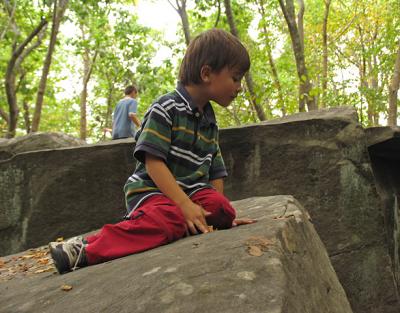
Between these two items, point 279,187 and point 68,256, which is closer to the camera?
point 68,256

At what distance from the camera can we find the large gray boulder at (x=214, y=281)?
129cm

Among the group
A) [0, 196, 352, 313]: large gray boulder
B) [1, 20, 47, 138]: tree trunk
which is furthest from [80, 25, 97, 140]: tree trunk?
[0, 196, 352, 313]: large gray boulder

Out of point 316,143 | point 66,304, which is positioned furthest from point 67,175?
point 66,304

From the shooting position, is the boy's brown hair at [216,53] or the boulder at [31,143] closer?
the boy's brown hair at [216,53]

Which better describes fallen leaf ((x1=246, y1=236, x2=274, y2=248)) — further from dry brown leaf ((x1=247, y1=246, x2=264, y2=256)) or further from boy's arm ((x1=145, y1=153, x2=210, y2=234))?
boy's arm ((x1=145, y1=153, x2=210, y2=234))

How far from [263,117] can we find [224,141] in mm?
4731

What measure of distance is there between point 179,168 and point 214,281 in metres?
1.11

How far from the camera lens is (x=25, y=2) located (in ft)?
33.1

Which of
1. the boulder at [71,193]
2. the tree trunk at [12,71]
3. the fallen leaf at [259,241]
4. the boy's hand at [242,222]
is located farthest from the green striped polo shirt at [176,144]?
the tree trunk at [12,71]

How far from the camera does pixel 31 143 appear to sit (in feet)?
16.9

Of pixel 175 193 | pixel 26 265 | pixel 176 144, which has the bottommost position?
pixel 26 265

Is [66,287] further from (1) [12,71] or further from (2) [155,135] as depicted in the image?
(1) [12,71]

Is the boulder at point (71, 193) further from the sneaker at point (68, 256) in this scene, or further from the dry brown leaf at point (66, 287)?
the dry brown leaf at point (66, 287)

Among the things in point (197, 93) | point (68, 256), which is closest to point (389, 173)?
point (197, 93)
